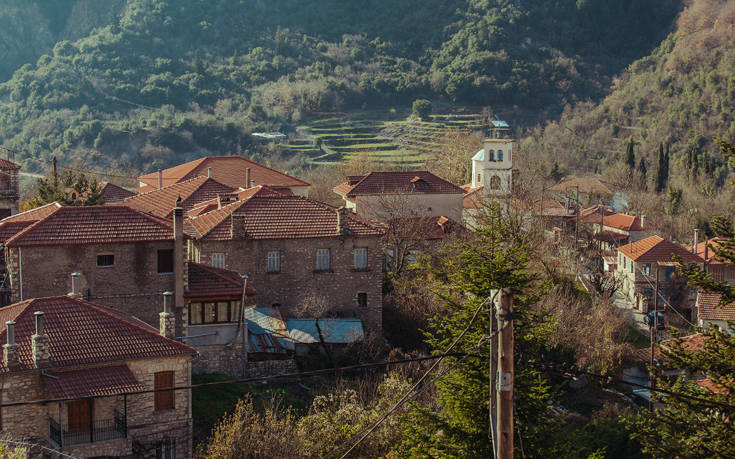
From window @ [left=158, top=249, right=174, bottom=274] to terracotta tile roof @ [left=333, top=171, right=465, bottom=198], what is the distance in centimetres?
2631

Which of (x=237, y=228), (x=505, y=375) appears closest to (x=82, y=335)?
(x=237, y=228)

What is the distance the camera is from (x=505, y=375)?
10211 mm

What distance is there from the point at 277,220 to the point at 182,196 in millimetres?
10558

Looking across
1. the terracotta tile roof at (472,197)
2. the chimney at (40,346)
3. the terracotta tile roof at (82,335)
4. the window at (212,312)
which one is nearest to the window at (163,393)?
the terracotta tile roof at (82,335)

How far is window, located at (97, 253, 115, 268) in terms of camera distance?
28547 millimetres

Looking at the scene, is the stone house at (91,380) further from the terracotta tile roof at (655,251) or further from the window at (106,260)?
the terracotta tile roof at (655,251)

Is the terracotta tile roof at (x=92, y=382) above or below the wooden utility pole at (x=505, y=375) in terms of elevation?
below

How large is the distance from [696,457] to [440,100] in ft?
373

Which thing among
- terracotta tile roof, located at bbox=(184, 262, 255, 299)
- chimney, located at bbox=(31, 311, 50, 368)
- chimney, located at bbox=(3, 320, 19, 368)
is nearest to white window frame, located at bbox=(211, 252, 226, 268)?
terracotta tile roof, located at bbox=(184, 262, 255, 299)

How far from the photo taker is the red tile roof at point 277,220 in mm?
34812

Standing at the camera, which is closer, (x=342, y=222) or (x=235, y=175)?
(x=342, y=222)

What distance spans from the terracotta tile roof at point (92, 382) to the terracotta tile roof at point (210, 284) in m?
7.20

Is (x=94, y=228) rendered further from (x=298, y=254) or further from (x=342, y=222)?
(x=342, y=222)

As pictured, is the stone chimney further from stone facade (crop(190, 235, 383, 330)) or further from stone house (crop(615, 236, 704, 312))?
stone house (crop(615, 236, 704, 312))
